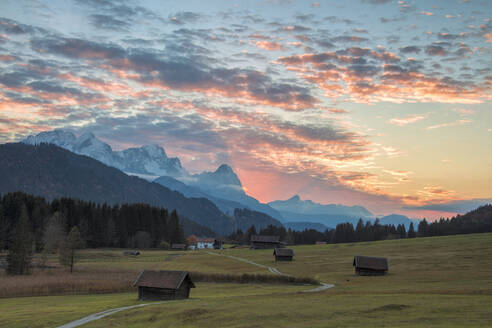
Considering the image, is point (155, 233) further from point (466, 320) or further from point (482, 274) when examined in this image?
point (466, 320)

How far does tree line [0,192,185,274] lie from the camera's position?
135275 mm

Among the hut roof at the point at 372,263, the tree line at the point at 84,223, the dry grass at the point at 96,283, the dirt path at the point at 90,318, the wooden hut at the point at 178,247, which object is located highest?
the tree line at the point at 84,223

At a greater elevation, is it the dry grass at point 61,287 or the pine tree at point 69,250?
the pine tree at point 69,250

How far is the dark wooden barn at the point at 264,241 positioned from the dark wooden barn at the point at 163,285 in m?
111

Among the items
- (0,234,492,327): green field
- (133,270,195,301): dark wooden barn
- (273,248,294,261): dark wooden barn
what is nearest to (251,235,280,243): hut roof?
(273,248,294,261): dark wooden barn

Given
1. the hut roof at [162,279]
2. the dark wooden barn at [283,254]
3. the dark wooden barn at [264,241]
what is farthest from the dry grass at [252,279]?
the dark wooden barn at [264,241]

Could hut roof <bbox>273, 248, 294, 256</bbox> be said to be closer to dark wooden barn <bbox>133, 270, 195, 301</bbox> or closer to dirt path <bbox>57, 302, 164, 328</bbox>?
dark wooden barn <bbox>133, 270, 195, 301</bbox>

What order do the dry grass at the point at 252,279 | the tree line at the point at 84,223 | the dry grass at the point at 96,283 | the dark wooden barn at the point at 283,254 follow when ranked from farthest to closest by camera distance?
1. the tree line at the point at 84,223
2. the dark wooden barn at the point at 283,254
3. the dry grass at the point at 252,279
4. the dry grass at the point at 96,283

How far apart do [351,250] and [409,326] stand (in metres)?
108

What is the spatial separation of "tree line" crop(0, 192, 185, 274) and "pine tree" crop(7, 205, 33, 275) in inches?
458

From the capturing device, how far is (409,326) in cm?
2783

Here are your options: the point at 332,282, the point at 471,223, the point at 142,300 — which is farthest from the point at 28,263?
the point at 471,223

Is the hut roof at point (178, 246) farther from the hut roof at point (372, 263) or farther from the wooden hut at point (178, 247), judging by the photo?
the hut roof at point (372, 263)

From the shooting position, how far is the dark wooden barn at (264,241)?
16812cm
